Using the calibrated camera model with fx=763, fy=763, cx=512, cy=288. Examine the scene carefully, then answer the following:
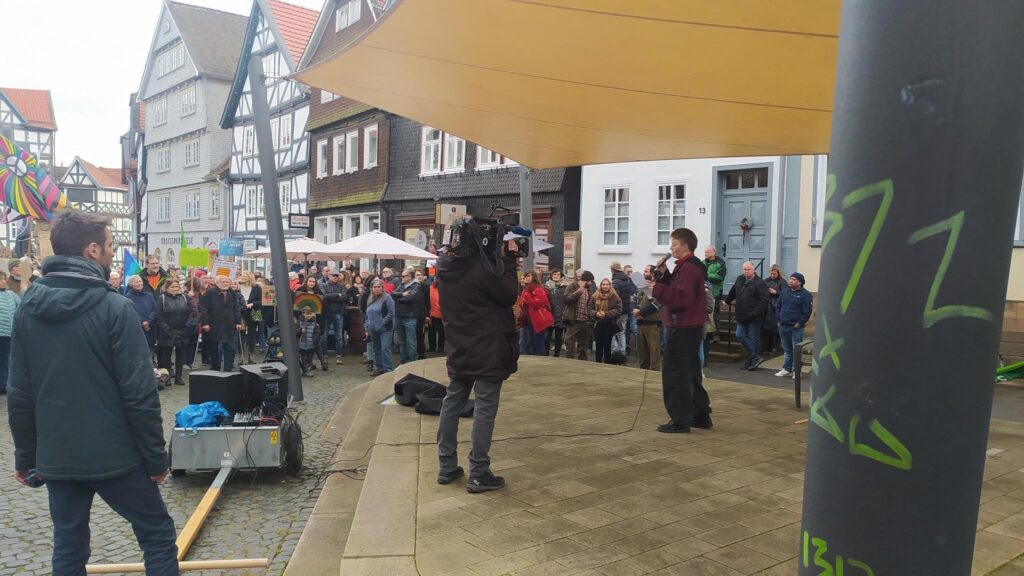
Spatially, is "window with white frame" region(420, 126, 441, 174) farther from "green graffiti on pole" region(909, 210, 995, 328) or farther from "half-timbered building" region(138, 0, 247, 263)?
"green graffiti on pole" region(909, 210, 995, 328)

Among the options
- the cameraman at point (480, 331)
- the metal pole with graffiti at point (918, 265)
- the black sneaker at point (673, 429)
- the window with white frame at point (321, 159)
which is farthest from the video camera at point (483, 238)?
the window with white frame at point (321, 159)

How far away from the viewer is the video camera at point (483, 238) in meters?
4.84

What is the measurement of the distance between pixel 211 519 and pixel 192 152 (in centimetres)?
4396

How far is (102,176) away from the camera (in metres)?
93.5

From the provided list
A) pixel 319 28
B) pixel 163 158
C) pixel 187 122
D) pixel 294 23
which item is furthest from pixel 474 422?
pixel 163 158

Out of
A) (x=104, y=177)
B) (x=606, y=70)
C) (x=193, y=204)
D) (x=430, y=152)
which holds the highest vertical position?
(x=104, y=177)

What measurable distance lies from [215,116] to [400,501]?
43.1 m

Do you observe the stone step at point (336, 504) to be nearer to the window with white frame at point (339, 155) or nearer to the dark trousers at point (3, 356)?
the dark trousers at point (3, 356)

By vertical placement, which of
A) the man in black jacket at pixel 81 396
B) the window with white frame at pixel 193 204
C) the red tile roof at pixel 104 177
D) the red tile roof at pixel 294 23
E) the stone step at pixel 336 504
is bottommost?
the stone step at pixel 336 504

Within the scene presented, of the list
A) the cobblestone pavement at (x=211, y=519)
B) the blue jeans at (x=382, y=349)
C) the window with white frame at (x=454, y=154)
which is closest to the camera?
the cobblestone pavement at (x=211, y=519)

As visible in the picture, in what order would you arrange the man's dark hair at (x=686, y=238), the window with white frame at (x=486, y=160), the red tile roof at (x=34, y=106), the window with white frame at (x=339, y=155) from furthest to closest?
1. the red tile roof at (x=34, y=106)
2. the window with white frame at (x=339, y=155)
3. the window with white frame at (x=486, y=160)
4. the man's dark hair at (x=686, y=238)

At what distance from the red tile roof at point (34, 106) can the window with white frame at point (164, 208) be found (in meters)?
43.7

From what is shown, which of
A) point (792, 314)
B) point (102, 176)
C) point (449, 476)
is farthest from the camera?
point (102, 176)

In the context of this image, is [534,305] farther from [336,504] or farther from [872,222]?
[872,222]
